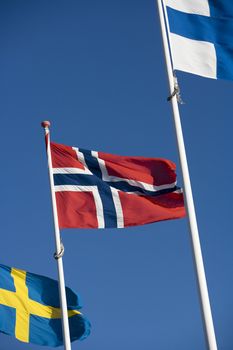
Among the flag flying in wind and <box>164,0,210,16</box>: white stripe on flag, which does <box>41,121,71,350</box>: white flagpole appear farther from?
<box>164,0,210,16</box>: white stripe on flag

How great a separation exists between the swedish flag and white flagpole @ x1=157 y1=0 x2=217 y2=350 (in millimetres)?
7418

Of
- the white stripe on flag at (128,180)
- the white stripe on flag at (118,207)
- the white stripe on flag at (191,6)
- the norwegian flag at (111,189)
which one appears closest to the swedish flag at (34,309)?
the norwegian flag at (111,189)

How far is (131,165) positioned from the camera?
12719 mm

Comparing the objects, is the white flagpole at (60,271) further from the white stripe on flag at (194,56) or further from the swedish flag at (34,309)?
the white stripe on flag at (194,56)

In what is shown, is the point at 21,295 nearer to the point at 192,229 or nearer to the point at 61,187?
the point at 61,187

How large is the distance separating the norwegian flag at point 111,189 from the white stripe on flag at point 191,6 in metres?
3.58

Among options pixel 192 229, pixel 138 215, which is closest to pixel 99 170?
pixel 138 215

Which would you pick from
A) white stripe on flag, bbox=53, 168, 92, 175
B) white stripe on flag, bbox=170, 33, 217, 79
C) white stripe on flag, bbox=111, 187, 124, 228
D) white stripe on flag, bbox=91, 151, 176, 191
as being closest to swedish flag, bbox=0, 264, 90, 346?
white stripe on flag, bbox=53, 168, 92, 175

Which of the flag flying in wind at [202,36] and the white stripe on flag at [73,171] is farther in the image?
the white stripe on flag at [73,171]

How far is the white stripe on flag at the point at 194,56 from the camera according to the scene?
9.23 metres

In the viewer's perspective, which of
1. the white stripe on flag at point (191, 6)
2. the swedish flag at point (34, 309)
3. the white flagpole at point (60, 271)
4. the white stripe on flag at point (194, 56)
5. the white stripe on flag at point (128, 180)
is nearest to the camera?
the white stripe on flag at point (194, 56)

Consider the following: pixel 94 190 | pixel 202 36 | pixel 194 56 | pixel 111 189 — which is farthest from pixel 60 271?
pixel 202 36

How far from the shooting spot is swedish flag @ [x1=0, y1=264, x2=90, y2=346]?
13953 mm

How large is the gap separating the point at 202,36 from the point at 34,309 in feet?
27.6
